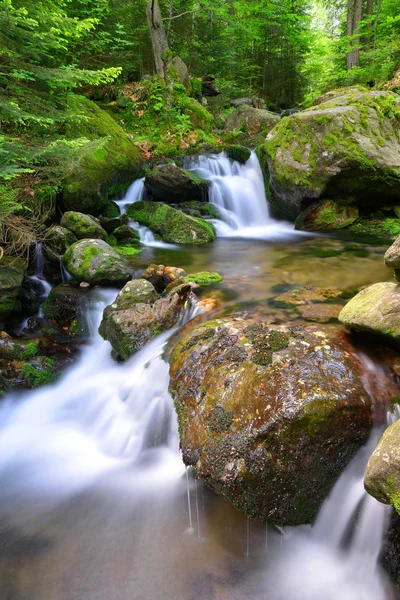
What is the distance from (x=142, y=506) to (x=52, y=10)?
6.96 meters

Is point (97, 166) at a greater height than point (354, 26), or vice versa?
point (354, 26)

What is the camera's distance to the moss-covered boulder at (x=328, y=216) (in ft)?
28.8

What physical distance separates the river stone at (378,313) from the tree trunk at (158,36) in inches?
576

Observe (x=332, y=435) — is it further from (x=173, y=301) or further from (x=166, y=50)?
(x=166, y=50)

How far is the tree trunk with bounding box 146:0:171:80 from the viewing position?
44.1 ft

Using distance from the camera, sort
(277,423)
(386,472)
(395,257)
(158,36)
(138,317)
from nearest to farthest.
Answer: (386,472) → (277,423) → (395,257) → (138,317) → (158,36)

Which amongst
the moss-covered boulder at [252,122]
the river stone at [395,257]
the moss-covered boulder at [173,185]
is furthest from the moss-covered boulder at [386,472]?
the moss-covered boulder at [252,122]

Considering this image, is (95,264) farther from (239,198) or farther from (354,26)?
(354,26)

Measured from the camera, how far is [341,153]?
789 cm

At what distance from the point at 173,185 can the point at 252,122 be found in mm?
7699

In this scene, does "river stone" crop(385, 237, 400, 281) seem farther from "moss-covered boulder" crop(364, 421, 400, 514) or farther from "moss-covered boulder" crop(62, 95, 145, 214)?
"moss-covered boulder" crop(62, 95, 145, 214)

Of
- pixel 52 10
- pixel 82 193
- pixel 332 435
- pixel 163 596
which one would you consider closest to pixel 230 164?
pixel 82 193

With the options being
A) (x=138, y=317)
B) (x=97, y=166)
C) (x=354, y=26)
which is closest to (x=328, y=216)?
(x=97, y=166)

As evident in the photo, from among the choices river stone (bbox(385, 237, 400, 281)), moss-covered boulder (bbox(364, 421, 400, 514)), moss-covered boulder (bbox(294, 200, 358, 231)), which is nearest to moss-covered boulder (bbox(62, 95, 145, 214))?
moss-covered boulder (bbox(294, 200, 358, 231))
